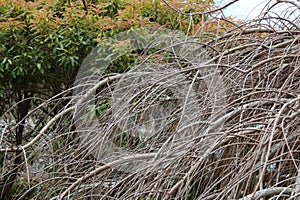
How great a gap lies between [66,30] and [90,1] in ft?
1.08

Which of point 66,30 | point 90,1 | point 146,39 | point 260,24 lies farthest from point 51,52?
point 260,24

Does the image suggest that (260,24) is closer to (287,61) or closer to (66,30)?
(287,61)

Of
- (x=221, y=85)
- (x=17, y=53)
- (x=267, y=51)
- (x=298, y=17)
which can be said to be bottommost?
(x=17, y=53)

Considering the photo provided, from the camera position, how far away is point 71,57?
3.51 m

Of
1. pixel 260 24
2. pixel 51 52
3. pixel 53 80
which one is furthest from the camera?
pixel 53 80

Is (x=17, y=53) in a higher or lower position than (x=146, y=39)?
lower

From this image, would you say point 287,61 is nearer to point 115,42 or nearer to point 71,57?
point 115,42

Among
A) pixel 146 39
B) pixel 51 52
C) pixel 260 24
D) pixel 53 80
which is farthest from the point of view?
pixel 53 80

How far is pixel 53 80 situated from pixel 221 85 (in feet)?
7.36

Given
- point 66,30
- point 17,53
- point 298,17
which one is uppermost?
point 298,17

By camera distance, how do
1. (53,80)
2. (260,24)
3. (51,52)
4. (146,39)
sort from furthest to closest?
(53,80) → (51,52) → (146,39) → (260,24)

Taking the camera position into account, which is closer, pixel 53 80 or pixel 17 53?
pixel 17 53

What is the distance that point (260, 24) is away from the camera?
214 cm

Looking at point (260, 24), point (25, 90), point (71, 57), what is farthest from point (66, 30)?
point (260, 24)
